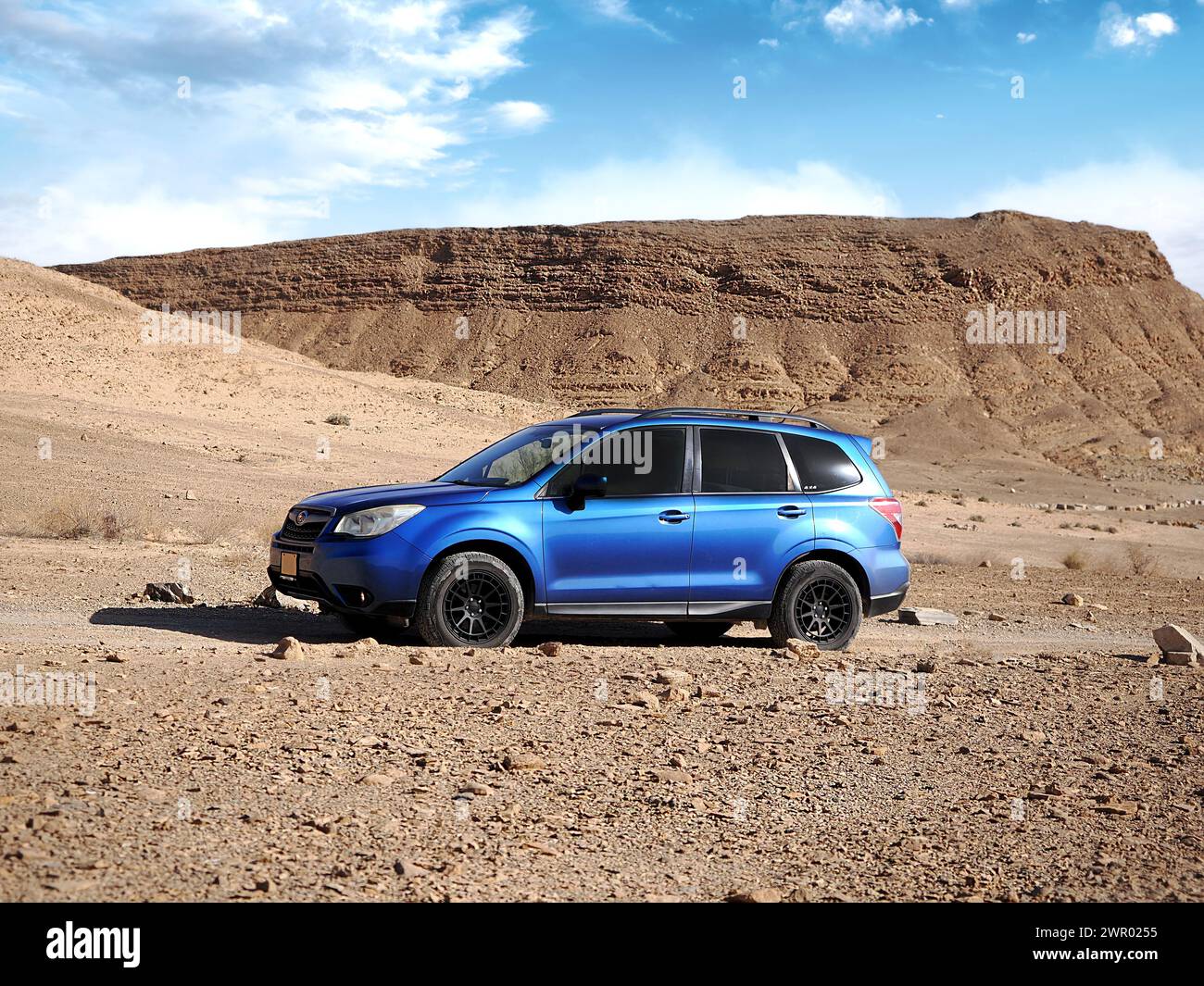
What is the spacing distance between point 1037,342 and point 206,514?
251 feet

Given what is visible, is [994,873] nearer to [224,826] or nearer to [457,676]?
[224,826]

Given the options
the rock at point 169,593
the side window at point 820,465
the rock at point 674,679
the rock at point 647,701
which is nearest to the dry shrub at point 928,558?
the side window at point 820,465

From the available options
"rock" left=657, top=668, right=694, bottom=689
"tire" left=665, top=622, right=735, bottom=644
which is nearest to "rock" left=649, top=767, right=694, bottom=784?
"rock" left=657, top=668, right=694, bottom=689

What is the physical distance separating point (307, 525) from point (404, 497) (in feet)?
2.70

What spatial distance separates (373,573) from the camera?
902 centimetres

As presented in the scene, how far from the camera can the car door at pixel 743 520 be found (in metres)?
9.77

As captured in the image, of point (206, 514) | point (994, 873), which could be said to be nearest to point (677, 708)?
point (994, 873)

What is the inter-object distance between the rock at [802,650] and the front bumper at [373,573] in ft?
9.17

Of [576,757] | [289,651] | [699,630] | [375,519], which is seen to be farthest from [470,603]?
[576,757]

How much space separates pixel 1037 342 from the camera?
287 feet

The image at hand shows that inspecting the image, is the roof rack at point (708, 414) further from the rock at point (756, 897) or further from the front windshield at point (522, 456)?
the rock at point (756, 897)

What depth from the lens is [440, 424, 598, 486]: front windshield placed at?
32.1ft

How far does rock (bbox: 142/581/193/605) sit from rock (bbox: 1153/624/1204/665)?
8.34 meters

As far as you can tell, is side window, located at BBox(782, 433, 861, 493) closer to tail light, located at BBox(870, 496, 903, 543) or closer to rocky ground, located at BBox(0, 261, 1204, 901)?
tail light, located at BBox(870, 496, 903, 543)
